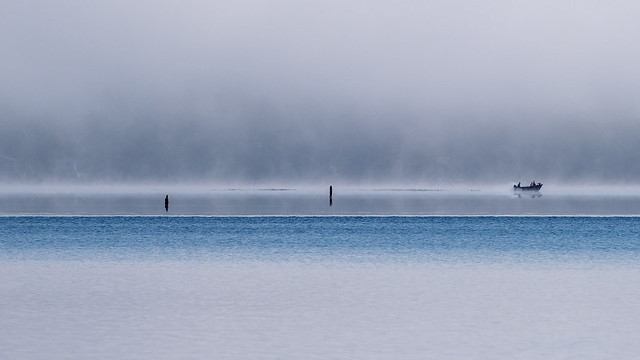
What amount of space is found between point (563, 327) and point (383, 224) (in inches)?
3335

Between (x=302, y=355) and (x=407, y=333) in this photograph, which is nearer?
(x=302, y=355)

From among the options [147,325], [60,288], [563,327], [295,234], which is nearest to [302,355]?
[147,325]

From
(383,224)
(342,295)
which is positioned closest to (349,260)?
(342,295)

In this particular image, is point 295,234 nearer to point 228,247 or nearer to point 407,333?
point 228,247

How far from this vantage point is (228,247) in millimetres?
67750

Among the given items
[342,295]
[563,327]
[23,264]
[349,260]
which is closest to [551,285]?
[342,295]

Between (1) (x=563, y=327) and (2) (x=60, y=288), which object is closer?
(1) (x=563, y=327)

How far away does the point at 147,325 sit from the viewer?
25469 millimetres

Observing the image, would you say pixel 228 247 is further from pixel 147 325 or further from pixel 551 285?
pixel 147 325

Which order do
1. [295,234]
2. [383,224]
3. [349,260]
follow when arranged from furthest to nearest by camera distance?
[383,224], [295,234], [349,260]

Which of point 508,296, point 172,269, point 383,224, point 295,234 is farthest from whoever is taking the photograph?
point 383,224

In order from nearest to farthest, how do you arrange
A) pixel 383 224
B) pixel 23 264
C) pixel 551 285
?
pixel 551 285
pixel 23 264
pixel 383 224

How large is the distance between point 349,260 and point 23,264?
57.2 feet

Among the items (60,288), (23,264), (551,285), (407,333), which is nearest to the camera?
(407,333)
